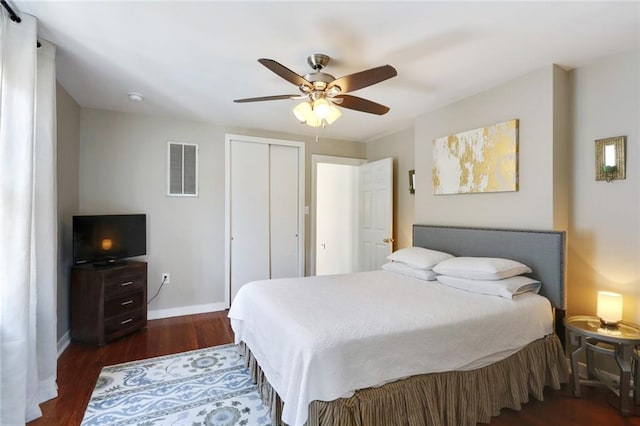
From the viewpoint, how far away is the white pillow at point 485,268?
86.7 inches

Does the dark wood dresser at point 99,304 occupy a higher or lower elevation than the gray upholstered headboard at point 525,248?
lower

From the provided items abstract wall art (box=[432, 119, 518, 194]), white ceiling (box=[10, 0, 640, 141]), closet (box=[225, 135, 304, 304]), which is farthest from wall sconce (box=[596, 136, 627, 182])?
closet (box=[225, 135, 304, 304])

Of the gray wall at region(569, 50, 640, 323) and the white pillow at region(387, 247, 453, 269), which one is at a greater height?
the gray wall at region(569, 50, 640, 323)

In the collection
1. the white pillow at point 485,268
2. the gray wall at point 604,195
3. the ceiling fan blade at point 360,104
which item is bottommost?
the white pillow at point 485,268

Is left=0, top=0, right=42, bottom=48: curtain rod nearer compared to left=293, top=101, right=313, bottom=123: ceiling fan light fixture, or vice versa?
left=0, top=0, right=42, bottom=48: curtain rod

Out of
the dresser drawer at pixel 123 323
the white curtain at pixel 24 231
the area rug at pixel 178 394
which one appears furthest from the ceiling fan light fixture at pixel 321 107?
the dresser drawer at pixel 123 323

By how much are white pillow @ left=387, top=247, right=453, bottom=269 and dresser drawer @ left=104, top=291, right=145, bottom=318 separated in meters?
2.73

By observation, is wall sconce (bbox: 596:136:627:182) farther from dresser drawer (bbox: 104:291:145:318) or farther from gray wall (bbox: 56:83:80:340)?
gray wall (bbox: 56:83:80:340)

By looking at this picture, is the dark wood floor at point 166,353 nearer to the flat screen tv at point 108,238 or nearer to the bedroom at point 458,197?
the bedroom at point 458,197

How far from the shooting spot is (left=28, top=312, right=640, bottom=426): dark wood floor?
187 cm

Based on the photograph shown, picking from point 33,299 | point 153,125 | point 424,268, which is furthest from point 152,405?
point 153,125

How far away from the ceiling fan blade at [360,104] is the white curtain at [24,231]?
193cm

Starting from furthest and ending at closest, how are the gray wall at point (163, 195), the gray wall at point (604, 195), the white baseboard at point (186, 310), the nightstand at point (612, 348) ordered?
the white baseboard at point (186, 310), the gray wall at point (163, 195), the gray wall at point (604, 195), the nightstand at point (612, 348)

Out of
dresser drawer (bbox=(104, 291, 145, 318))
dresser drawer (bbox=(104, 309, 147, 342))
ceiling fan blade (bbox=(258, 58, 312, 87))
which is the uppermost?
ceiling fan blade (bbox=(258, 58, 312, 87))
